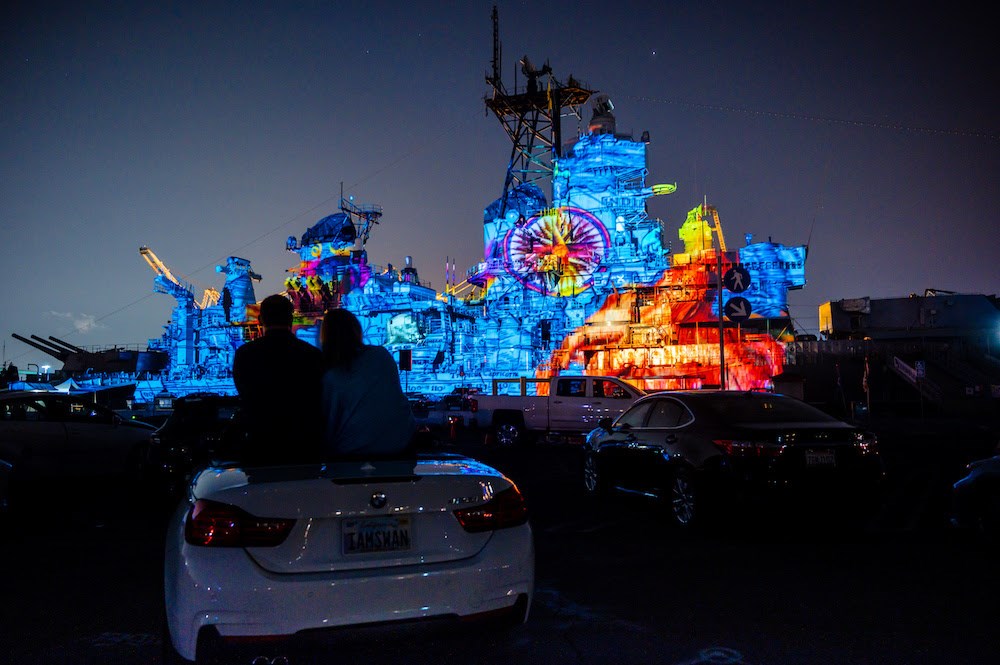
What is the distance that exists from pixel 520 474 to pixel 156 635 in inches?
367

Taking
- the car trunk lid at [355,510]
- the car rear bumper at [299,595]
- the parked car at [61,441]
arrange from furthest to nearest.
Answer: the parked car at [61,441]
the car trunk lid at [355,510]
the car rear bumper at [299,595]

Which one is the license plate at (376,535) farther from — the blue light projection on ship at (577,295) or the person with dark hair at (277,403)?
the blue light projection on ship at (577,295)

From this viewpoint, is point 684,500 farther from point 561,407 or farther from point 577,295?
point 577,295

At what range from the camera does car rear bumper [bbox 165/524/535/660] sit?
3156 millimetres

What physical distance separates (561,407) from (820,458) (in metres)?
11.5

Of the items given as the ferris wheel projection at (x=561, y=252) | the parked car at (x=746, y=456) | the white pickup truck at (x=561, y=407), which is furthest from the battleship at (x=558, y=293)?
the parked car at (x=746, y=456)

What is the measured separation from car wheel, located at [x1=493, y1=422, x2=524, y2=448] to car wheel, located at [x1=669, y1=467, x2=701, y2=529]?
1163 centimetres

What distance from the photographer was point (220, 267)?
8006 cm

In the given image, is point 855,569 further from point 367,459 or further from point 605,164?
point 605,164

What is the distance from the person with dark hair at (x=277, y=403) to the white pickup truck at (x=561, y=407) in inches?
545

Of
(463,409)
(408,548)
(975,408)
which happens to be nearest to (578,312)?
(975,408)

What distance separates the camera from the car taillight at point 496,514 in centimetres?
360

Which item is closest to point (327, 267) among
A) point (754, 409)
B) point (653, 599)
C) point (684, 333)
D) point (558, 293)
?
point (558, 293)

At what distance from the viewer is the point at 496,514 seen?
3.68 m
